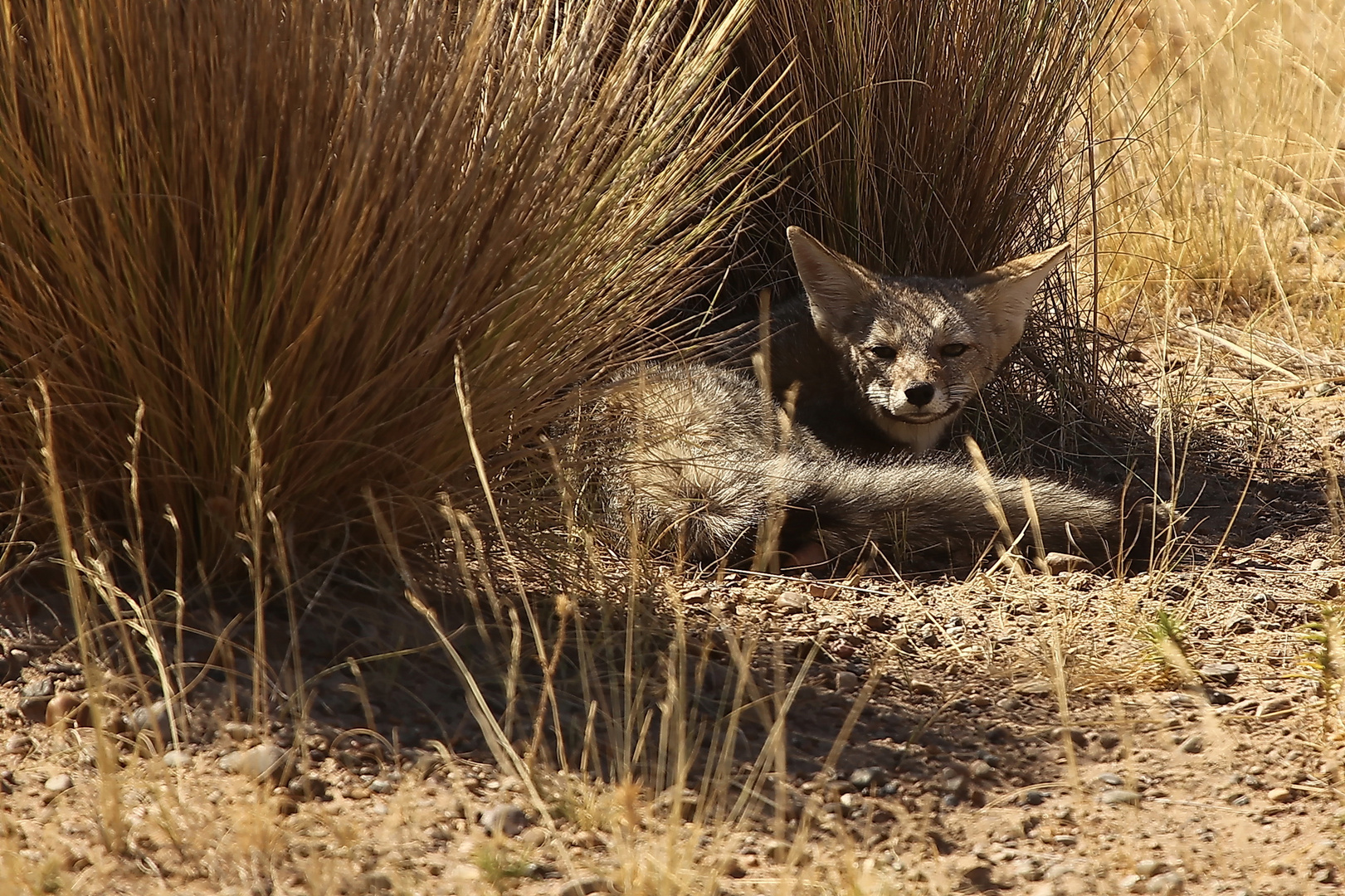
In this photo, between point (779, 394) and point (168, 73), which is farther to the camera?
point (779, 394)

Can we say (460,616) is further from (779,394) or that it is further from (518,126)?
(779,394)

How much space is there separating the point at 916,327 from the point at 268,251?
2.12 meters

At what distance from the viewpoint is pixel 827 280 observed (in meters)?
4.02

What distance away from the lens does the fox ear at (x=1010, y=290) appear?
3.93 m

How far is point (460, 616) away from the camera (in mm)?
2676

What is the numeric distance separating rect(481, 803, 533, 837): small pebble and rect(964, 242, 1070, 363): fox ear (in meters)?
2.40

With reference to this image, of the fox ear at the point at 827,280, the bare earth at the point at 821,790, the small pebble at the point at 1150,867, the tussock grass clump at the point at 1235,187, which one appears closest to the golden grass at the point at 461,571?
the bare earth at the point at 821,790

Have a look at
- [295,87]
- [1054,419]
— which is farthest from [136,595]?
[1054,419]

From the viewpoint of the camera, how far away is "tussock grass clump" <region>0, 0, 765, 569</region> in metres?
2.28

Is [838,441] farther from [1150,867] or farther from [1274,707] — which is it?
[1150,867]

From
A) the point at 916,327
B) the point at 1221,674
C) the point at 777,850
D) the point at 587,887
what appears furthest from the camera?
the point at 916,327

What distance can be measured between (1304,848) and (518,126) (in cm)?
190

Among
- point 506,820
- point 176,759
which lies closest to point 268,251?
point 176,759

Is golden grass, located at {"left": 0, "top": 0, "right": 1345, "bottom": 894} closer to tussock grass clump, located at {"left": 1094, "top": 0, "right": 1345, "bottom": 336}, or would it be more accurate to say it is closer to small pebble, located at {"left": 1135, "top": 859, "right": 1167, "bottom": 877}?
small pebble, located at {"left": 1135, "top": 859, "right": 1167, "bottom": 877}
